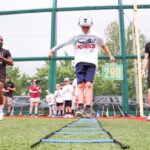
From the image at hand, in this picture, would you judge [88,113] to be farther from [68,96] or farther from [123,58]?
[123,58]

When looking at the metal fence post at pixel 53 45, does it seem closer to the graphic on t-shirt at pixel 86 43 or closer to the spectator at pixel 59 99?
the spectator at pixel 59 99

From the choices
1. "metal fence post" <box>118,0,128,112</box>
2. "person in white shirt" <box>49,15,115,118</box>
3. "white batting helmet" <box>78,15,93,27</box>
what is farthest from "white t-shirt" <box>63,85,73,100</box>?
"white batting helmet" <box>78,15,93,27</box>

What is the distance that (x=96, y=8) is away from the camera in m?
14.8

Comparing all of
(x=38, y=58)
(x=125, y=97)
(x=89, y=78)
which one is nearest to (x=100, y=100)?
(x=125, y=97)

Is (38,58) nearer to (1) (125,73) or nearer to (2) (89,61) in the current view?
(1) (125,73)

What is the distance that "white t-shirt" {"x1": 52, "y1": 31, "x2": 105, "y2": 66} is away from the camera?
6520mm

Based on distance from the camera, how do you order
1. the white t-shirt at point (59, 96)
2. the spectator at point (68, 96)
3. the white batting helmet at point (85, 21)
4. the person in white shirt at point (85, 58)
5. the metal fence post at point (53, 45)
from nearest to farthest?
the white batting helmet at point (85, 21), the person in white shirt at point (85, 58), the spectator at point (68, 96), the white t-shirt at point (59, 96), the metal fence post at point (53, 45)

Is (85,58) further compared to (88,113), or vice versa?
(85,58)

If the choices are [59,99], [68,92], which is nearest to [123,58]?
[68,92]

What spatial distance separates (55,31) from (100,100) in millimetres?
3670

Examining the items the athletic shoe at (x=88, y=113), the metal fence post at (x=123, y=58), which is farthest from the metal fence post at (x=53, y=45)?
the athletic shoe at (x=88, y=113)

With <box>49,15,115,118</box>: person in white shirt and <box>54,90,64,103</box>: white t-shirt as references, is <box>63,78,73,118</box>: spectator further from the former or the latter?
<box>49,15,115,118</box>: person in white shirt

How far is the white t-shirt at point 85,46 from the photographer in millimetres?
6520

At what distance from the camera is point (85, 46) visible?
6590 mm
